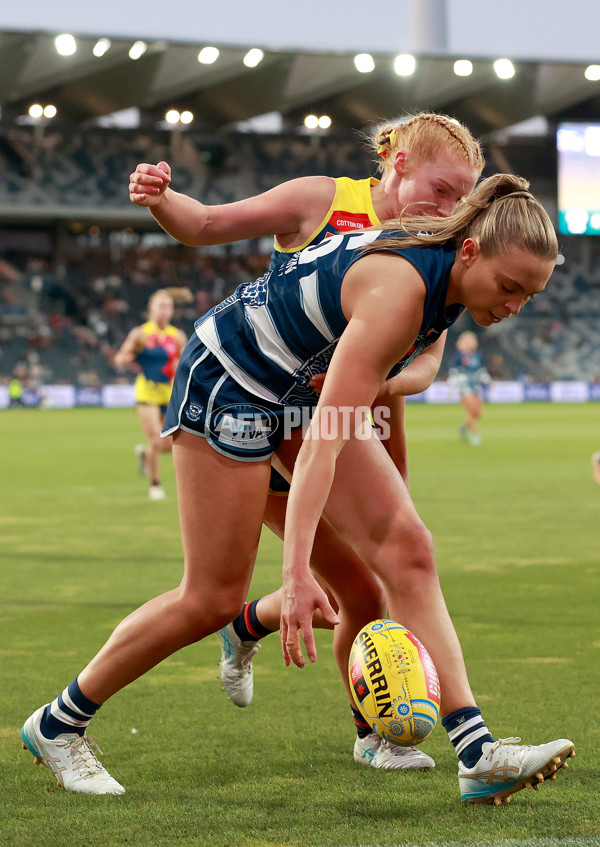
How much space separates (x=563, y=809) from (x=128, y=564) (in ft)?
18.3

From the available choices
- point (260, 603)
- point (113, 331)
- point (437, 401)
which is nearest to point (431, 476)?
point (260, 603)

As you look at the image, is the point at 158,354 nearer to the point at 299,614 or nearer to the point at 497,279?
the point at 497,279

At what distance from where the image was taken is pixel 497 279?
329 centimetres

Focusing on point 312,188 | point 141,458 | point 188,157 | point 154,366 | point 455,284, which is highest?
point 188,157

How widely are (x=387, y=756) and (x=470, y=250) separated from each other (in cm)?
192

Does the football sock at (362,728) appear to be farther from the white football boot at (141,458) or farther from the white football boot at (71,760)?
the white football boot at (141,458)

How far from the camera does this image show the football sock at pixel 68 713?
12.6 feet

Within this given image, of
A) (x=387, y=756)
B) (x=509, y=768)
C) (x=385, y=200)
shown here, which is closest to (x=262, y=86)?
(x=385, y=200)

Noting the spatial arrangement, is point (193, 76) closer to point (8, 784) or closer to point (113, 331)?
point (113, 331)

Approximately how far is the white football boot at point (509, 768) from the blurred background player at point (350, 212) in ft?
1.71

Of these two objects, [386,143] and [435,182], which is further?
[386,143]

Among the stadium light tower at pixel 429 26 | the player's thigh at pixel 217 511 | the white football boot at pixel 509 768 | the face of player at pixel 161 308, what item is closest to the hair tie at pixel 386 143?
the player's thigh at pixel 217 511

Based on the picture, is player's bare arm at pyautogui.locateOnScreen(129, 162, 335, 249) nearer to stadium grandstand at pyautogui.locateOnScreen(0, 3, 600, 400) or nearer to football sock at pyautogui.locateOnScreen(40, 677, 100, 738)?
football sock at pyautogui.locateOnScreen(40, 677, 100, 738)

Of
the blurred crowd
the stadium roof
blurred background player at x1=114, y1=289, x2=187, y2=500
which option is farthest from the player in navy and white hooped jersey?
the blurred crowd
